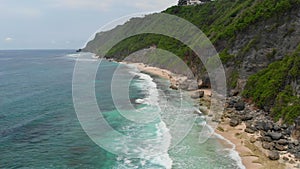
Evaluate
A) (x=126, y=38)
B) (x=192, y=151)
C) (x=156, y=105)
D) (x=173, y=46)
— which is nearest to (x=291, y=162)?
(x=192, y=151)

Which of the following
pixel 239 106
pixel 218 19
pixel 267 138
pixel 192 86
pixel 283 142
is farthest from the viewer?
pixel 218 19

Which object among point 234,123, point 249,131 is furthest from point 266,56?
point 249,131

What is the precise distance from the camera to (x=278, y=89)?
43156 mm

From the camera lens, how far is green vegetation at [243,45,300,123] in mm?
37747

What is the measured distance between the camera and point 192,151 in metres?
31.8

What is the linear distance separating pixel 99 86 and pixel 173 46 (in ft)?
136

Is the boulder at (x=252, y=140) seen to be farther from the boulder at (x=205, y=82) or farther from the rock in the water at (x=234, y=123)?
the boulder at (x=205, y=82)

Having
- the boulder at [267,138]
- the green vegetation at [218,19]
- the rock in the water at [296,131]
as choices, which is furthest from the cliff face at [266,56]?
the boulder at [267,138]

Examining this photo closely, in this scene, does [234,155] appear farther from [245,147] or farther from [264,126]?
[264,126]

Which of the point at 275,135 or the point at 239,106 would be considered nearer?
the point at 275,135

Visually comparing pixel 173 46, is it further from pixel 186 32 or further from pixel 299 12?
pixel 299 12

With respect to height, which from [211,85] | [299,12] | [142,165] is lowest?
[142,165]

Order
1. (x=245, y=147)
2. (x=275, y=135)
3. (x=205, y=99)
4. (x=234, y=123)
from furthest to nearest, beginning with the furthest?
(x=205, y=99) < (x=234, y=123) < (x=275, y=135) < (x=245, y=147)

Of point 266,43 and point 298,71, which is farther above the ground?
point 266,43
